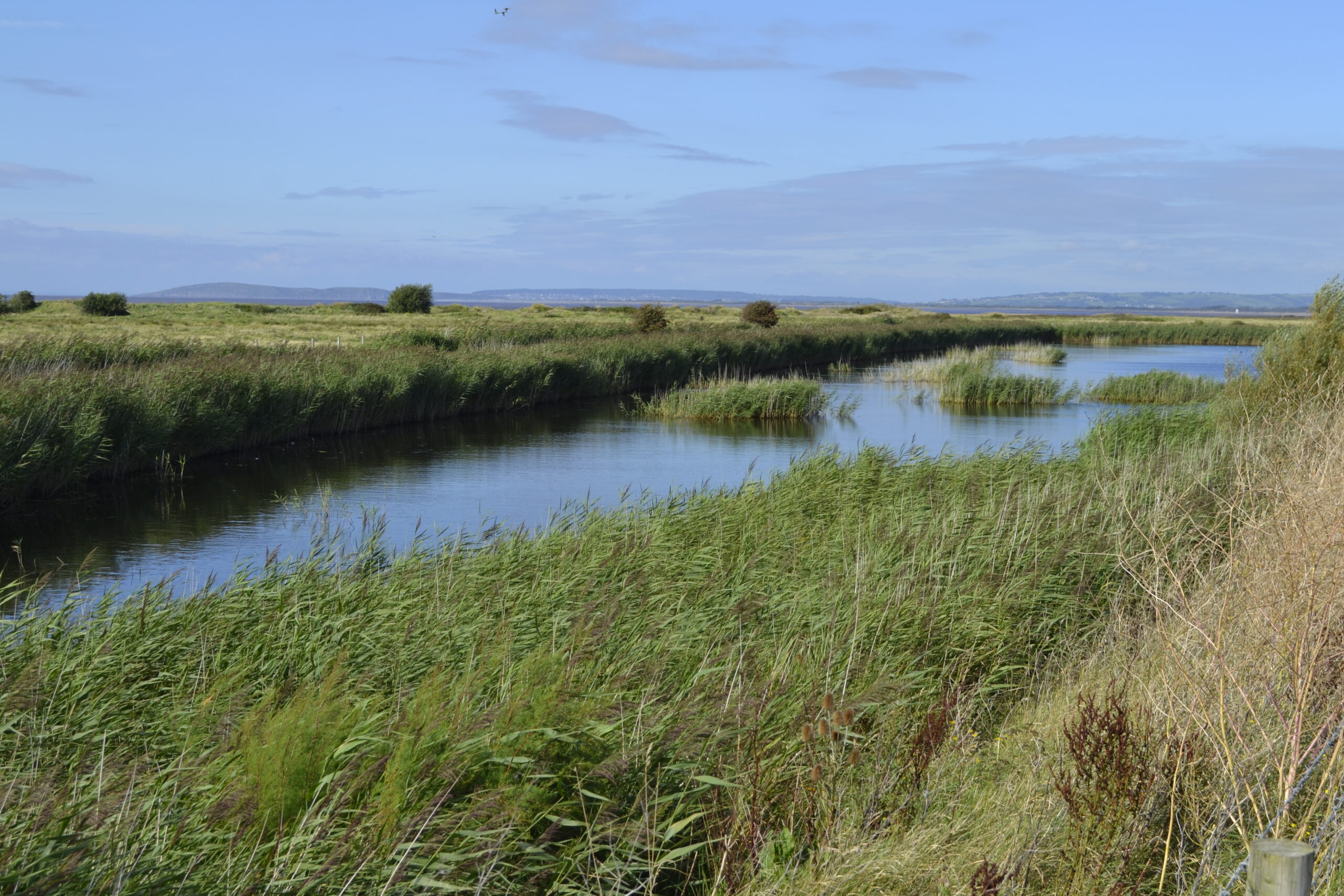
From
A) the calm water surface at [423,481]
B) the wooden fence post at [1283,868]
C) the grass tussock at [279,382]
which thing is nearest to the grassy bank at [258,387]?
the grass tussock at [279,382]

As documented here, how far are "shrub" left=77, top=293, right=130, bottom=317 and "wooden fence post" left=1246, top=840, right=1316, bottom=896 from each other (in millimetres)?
54812

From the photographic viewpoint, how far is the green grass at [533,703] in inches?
138

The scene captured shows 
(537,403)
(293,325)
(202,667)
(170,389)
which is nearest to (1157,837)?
(202,667)

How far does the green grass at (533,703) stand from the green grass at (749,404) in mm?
15919

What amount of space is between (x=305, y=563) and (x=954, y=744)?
4215 mm

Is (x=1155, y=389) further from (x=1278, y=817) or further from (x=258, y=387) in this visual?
(x=1278, y=817)

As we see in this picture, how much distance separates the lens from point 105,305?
A: 5112 cm

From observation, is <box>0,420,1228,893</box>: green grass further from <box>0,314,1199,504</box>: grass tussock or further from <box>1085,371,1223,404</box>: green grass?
<box>1085,371,1223,404</box>: green grass

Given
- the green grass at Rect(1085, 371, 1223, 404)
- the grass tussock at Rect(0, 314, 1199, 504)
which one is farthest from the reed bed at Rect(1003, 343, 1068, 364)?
the green grass at Rect(1085, 371, 1223, 404)

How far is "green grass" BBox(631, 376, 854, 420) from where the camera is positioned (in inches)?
978

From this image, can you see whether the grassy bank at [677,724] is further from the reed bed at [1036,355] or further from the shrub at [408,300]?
the shrub at [408,300]

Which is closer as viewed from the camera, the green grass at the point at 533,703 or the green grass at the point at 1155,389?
the green grass at the point at 533,703

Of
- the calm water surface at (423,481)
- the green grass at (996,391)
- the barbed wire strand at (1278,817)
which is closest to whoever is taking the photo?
the barbed wire strand at (1278,817)

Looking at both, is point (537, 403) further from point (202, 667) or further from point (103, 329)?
point (202, 667)
